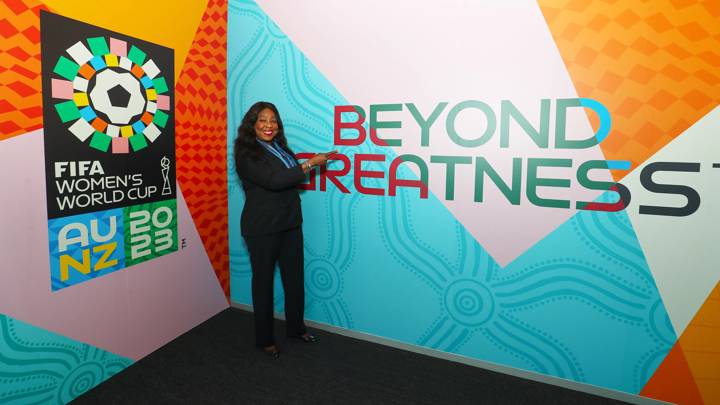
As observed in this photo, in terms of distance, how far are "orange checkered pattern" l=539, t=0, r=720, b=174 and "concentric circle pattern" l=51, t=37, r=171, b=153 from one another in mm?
2335

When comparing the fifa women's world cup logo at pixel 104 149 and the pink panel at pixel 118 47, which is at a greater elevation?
the pink panel at pixel 118 47

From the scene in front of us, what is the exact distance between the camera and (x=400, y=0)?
8.32ft

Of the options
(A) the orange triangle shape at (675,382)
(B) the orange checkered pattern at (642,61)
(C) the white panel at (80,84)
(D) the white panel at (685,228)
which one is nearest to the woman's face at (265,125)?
(C) the white panel at (80,84)

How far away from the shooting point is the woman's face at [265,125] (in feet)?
8.76

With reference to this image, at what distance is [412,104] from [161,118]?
63.0 inches

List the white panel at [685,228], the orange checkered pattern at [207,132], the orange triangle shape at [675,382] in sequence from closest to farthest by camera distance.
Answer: the white panel at [685,228]
the orange triangle shape at [675,382]
the orange checkered pattern at [207,132]

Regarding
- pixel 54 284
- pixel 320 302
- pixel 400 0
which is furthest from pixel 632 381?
pixel 54 284

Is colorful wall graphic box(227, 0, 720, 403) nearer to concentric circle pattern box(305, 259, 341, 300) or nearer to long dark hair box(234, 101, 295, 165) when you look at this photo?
concentric circle pattern box(305, 259, 341, 300)

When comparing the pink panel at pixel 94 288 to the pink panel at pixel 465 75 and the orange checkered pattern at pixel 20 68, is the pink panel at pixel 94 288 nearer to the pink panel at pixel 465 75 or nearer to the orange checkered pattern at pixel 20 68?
the orange checkered pattern at pixel 20 68

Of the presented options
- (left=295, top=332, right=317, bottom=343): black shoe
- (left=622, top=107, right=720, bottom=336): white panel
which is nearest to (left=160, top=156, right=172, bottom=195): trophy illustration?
(left=295, top=332, right=317, bottom=343): black shoe

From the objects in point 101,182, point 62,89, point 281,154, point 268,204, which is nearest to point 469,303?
point 268,204

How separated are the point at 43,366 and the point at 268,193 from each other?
4.73 feet

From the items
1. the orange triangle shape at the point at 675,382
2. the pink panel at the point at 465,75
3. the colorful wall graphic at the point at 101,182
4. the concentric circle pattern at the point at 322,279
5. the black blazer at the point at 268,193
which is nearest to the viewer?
the colorful wall graphic at the point at 101,182

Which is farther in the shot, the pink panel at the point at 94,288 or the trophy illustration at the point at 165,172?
the trophy illustration at the point at 165,172
